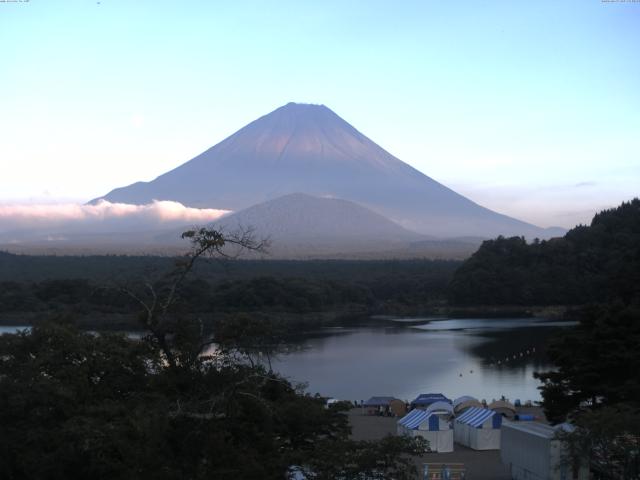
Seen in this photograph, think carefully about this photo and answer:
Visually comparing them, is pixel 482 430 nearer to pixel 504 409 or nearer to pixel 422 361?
pixel 504 409

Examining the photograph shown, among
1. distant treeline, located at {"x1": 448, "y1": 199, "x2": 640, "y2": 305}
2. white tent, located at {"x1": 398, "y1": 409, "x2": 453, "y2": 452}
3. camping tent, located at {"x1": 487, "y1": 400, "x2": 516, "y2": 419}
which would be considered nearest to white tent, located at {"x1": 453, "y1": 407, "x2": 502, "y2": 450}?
white tent, located at {"x1": 398, "y1": 409, "x2": 453, "y2": 452}

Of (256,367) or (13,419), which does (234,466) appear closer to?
(256,367)

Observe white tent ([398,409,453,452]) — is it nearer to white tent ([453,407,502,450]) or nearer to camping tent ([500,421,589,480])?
white tent ([453,407,502,450])

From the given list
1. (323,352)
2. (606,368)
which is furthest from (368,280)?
(606,368)

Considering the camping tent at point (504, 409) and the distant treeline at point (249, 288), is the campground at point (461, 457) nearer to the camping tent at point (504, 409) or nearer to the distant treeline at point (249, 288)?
the camping tent at point (504, 409)

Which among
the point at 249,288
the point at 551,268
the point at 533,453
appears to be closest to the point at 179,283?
the point at 533,453
